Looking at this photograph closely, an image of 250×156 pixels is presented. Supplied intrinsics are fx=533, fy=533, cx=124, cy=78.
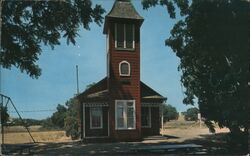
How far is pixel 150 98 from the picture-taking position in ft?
44.9

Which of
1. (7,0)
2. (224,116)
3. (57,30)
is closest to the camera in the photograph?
(7,0)

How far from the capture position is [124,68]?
1366cm

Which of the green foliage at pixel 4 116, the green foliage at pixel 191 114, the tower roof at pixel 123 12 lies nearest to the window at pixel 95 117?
the tower roof at pixel 123 12

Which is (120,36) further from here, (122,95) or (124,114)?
(124,114)

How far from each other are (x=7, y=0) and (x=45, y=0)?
1057 mm

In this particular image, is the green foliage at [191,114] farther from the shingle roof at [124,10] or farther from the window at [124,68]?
the shingle roof at [124,10]

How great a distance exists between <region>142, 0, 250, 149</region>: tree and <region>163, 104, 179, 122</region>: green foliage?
56cm

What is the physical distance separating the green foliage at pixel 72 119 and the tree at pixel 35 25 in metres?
1.14

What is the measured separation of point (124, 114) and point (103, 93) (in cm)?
76

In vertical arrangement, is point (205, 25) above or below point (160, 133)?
above

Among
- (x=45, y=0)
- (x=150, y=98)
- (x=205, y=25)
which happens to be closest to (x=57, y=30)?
(x=45, y=0)

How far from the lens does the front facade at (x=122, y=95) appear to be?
13609 millimetres

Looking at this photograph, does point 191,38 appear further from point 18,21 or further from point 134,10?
point 18,21

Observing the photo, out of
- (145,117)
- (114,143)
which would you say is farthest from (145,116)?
(114,143)
